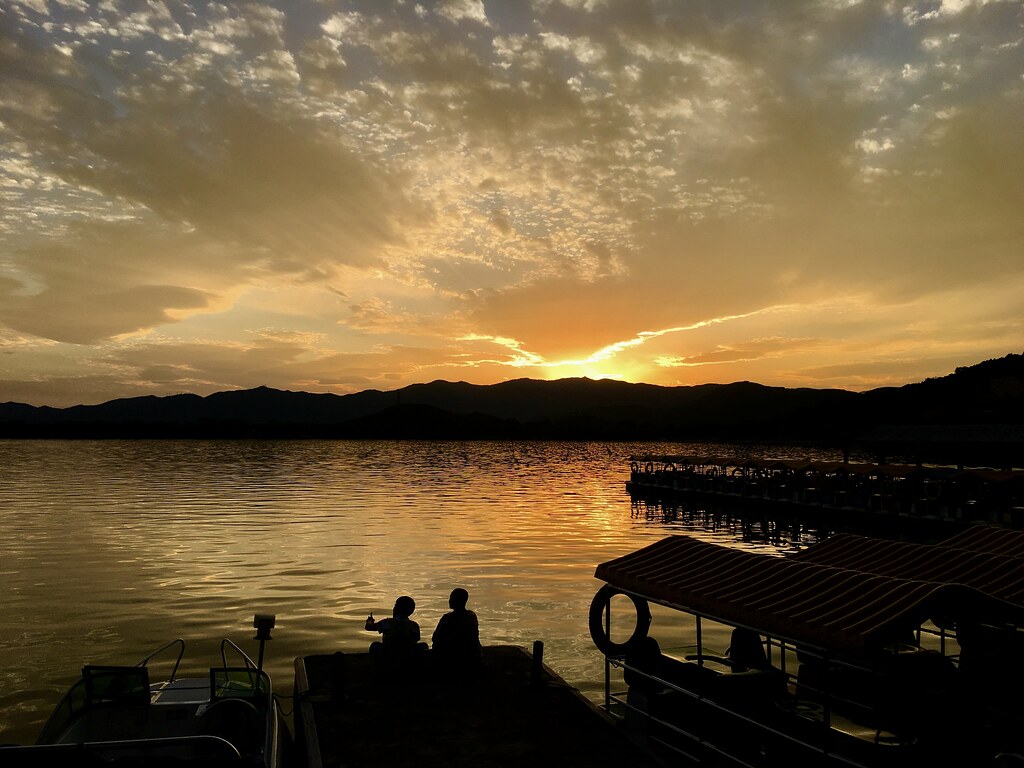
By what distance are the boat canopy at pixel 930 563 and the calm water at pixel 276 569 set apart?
7129mm

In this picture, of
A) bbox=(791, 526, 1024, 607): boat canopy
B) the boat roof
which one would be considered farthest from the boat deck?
bbox=(791, 526, 1024, 607): boat canopy

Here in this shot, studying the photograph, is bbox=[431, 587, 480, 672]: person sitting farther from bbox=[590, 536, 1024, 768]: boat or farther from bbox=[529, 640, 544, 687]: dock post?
bbox=[590, 536, 1024, 768]: boat

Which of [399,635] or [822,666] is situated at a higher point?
[822,666]

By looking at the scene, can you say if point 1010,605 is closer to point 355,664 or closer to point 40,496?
point 355,664

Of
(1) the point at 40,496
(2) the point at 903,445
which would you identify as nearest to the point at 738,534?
(2) the point at 903,445

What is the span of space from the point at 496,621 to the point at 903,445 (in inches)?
2291

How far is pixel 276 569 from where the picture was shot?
35.7 m

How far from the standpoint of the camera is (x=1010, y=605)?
9.98 metres

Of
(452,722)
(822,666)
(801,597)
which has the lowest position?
(452,722)

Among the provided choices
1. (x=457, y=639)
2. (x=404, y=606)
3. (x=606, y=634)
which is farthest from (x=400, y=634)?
(x=606, y=634)

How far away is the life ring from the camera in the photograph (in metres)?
14.5

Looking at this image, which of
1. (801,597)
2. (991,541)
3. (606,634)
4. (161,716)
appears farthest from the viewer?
(991,541)

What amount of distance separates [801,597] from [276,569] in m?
29.5

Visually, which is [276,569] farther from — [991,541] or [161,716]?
[991,541]
